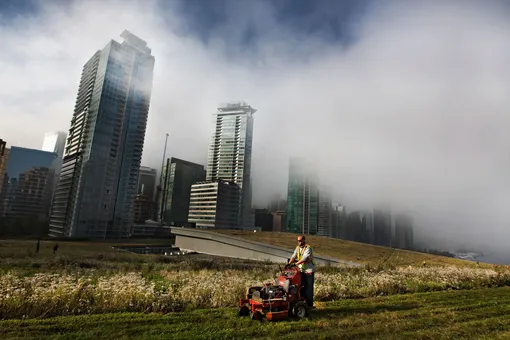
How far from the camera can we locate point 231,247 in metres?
64.3

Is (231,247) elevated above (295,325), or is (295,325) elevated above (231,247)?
(295,325)

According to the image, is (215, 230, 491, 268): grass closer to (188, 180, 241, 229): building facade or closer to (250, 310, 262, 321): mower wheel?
(250, 310, 262, 321): mower wheel

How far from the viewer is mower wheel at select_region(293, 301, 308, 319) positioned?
388 inches

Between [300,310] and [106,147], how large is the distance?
517ft

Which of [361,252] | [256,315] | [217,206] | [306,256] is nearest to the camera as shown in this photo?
[256,315]

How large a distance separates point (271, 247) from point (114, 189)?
396 ft

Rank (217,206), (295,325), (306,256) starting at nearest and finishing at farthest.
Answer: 1. (295,325)
2. (306,256)
3. (217,206)

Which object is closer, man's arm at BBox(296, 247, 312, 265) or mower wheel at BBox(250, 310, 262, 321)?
mower wheel at BBox(250, 310, 262, 321)

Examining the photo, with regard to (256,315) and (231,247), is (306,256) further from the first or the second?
(231,247)

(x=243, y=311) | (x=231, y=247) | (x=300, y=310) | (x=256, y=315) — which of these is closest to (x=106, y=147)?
(x=231, y=247)

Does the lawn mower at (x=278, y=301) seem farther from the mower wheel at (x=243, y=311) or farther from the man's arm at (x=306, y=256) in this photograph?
the man's arm at (x=306, y=256)

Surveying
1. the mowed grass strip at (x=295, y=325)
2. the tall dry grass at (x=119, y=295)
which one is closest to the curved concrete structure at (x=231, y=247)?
the tall dry grass at (x=119, y=295)

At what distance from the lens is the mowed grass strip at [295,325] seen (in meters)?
7.89

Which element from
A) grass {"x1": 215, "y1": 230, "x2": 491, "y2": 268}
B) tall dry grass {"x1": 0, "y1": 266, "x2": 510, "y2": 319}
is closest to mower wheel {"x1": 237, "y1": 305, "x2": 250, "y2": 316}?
tall dry grass {"x1": 0, "y1": 266, "x2": 510, "y2": 319}
